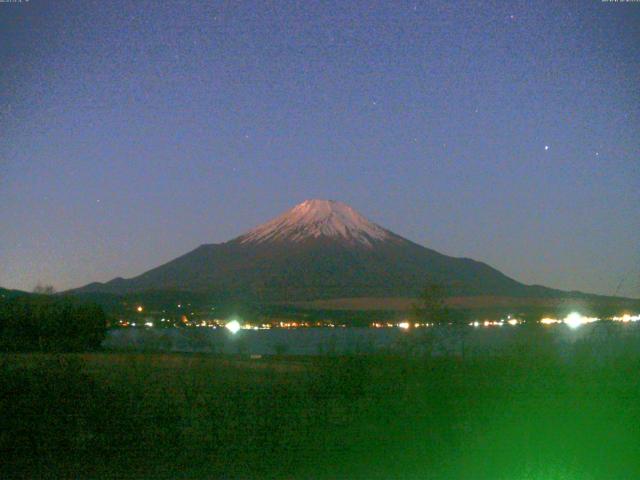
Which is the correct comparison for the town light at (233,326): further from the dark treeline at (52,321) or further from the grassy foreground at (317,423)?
the grassy foreground at (317,423)

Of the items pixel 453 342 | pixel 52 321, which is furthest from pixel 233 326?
pixel 453 342

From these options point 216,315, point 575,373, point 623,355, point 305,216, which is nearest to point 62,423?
point 575,373

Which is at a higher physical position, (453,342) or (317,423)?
(453,342)

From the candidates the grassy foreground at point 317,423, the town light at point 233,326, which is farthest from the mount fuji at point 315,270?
the grassy foreground at point 317,423

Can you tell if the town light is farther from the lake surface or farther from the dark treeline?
the lake surface

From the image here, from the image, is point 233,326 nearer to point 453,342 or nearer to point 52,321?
point 52,321

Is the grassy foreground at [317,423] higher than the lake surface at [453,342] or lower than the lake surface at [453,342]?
lower

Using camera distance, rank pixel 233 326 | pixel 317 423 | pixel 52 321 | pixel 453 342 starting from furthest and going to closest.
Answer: pixel 233 326 < pixel 52 321 < pixel 453 342 < pixel 317 423

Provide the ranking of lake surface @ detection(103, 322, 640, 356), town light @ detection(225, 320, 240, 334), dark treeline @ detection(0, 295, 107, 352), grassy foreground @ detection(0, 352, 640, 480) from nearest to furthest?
grassy foreground @ detection(0, 352, 640, 480)
lake surface @ detection(103, 322, 640, 356)
dark treeline @ detection(0, 295, 107, 352)
town light @ detection(225, 320, 240, 334)

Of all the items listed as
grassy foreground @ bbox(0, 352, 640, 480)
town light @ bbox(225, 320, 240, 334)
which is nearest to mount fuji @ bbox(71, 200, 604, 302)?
town light @ bbox(225, 320, 240, 334)
